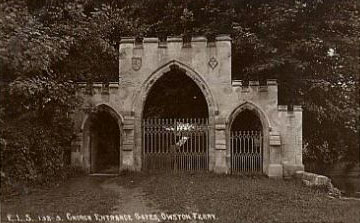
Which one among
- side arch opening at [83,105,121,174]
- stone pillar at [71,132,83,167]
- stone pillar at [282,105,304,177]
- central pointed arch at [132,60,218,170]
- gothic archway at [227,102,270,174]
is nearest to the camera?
stone pillar at [282,105,304,177]

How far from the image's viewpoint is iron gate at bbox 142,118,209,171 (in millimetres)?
19453

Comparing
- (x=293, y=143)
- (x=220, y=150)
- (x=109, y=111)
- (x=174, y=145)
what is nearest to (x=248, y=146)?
(x=220, y=150)

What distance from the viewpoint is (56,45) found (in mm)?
14336

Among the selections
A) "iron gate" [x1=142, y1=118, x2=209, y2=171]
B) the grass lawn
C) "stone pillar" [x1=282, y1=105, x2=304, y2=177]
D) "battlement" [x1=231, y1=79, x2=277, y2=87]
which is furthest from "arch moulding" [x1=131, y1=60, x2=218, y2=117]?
"stone pillar" [x1=282, y1=105, x2=304, y2=177]

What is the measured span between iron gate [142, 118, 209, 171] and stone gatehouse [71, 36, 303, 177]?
4cm

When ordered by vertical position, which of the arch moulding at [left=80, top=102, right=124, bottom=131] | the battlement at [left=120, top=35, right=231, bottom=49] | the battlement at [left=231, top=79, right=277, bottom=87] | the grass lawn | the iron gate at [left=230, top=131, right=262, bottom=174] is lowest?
the grass lawn

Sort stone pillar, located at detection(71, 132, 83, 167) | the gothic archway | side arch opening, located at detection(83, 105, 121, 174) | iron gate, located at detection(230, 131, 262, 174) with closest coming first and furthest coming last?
the gothic archway
iron gate, located at detection(230, 131, 262, 174)
stone pillar, located at detection(71, 132, 83, 167)
side arch opening, located at detection(83, 105, 121, 174)

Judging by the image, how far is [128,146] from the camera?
19234 millimetres

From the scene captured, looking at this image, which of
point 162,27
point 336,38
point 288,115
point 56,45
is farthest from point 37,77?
point 336,38

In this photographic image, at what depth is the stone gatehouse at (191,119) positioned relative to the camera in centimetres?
1889

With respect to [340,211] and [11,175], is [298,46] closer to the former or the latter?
[340,211]

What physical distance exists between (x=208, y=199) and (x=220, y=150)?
20.7 ft

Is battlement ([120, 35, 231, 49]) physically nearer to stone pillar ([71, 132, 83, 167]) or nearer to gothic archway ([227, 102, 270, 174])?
gothic archway ([227, 102, 270, 174])

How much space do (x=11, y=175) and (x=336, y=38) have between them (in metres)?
15.6
